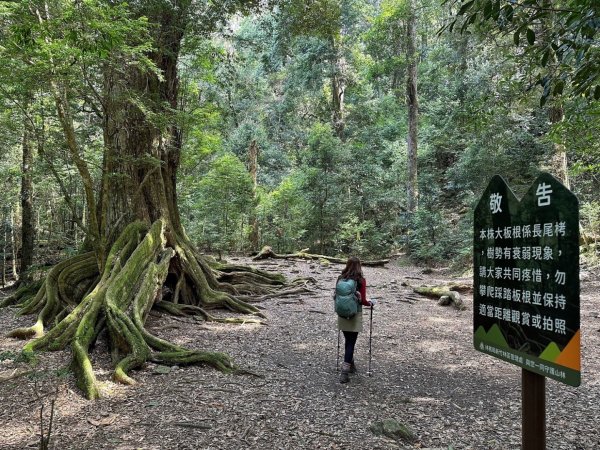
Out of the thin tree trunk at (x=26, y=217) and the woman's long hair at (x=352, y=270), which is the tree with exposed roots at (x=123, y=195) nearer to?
the woman's long hair at (x=352, y=270)

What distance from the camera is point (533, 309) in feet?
7.30

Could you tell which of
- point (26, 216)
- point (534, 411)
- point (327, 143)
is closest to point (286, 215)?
point (327, 143)

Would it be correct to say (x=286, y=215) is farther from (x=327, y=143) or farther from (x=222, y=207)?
(x=327, y=143)

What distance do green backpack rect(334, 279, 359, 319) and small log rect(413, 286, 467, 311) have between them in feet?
17.6

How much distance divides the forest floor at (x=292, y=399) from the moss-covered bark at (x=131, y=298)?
218 mm

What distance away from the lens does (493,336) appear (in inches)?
99.5

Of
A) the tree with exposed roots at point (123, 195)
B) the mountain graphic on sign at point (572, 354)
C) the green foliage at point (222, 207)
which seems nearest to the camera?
the mountain graphic on sign at point (572, 354)

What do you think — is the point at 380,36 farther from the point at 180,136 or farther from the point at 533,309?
the point at 533,309

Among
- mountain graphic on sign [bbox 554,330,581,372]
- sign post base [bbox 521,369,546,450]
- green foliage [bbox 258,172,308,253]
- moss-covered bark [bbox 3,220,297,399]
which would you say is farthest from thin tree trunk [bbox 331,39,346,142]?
mountain graphic on sign [bbox 554,330,581,372]

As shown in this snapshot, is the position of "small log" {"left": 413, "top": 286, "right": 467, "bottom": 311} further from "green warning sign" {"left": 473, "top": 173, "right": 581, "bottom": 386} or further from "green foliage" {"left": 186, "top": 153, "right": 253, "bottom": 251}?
"green foliage" {"left": 186, "top": 153, "right": 253, "bottom": 251}

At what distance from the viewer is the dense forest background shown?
9570mm

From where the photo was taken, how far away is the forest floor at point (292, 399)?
371 centimetres

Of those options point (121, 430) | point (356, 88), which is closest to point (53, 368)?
point (121, 430)

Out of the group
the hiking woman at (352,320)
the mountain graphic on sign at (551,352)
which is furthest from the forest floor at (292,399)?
the mountain graphic on sign at (551,352)
